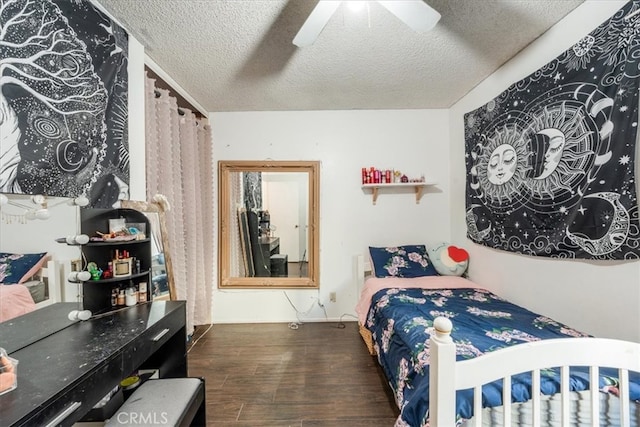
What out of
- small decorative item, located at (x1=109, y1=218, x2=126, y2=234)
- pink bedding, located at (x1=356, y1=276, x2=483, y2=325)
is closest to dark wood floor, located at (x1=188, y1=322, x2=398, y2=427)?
pink bedding, located at (x1=356, y1=276, x2=483, y2=325)

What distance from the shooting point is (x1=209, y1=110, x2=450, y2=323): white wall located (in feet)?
10.1

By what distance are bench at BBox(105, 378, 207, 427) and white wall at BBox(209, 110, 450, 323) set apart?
5.74 feet

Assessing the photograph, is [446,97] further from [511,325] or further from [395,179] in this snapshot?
[511,325]

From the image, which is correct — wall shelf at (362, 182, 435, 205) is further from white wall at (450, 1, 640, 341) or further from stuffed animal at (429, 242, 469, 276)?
white wall at (450, 1, 640, 341)

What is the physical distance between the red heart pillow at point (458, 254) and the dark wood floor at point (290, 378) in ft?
4.40

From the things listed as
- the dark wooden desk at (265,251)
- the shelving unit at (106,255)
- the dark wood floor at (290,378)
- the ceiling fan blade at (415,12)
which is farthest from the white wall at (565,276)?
the shelving unit at (106,255)

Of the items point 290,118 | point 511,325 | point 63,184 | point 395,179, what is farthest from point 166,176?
point 511,325

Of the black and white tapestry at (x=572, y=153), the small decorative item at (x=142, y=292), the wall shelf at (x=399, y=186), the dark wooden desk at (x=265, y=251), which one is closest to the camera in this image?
the black and white tapestry at (x=572, y=153)

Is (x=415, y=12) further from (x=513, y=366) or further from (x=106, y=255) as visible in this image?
(x=106, y=255)

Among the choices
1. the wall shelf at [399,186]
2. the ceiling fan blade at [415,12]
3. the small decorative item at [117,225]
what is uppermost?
the ceiling fan blade at [415,12]

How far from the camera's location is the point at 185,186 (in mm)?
2518

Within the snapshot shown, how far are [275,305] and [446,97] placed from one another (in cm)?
306

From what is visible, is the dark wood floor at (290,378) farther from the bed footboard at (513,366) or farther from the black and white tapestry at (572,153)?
the black and white tapestry at (572,153)

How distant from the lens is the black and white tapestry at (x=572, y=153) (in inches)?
52.0
